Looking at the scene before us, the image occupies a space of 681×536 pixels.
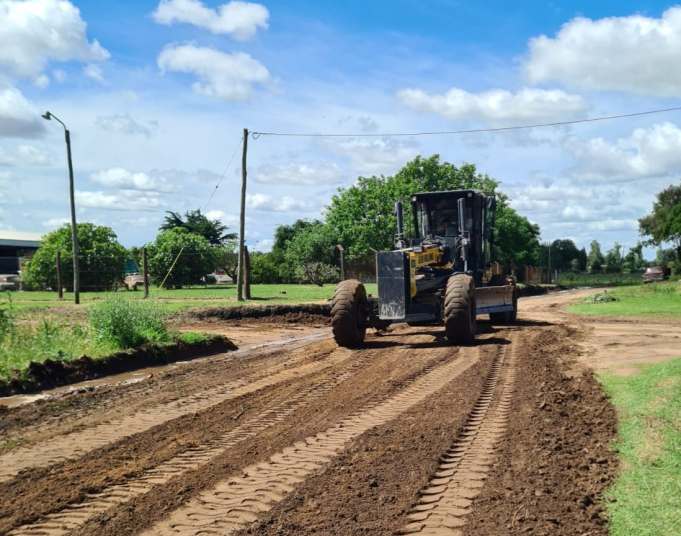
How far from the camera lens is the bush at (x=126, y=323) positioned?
14.9 m

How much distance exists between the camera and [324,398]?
9.59 metres

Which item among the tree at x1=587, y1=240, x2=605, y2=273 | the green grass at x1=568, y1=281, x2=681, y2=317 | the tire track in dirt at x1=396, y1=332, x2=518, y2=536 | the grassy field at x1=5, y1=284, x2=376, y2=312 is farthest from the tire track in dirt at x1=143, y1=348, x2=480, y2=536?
the tree at x1=587, y1=240, x2=605, y2=273

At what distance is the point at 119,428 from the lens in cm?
822

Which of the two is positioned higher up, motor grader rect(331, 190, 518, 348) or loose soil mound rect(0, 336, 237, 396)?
motor grader rect(331, 190, 518, 348)

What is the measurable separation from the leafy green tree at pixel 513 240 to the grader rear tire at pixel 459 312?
129ft

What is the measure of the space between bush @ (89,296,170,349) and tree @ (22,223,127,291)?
2523cm

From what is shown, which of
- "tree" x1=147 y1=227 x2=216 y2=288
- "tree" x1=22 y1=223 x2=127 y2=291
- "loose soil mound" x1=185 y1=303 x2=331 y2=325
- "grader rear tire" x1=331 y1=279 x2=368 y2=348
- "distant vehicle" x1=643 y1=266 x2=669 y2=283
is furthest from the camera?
"distant vehicle" x1=643 y1=266 x2=669 y2=283

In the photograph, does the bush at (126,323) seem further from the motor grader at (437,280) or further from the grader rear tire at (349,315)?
the motor grader at (437,280)

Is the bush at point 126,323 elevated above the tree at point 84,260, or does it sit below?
below

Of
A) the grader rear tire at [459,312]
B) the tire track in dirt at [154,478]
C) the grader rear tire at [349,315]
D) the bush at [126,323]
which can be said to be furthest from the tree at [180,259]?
the tire track in dirt at [154,478]

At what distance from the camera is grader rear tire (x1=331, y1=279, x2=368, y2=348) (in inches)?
607

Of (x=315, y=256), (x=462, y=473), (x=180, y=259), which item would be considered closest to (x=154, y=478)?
(x=462, y=473)

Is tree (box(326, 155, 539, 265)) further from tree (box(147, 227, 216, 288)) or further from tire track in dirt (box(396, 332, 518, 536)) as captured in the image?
tire track in dirt (box(396, 332, 518, 536))

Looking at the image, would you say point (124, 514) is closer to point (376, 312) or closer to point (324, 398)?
point (324, 398)
